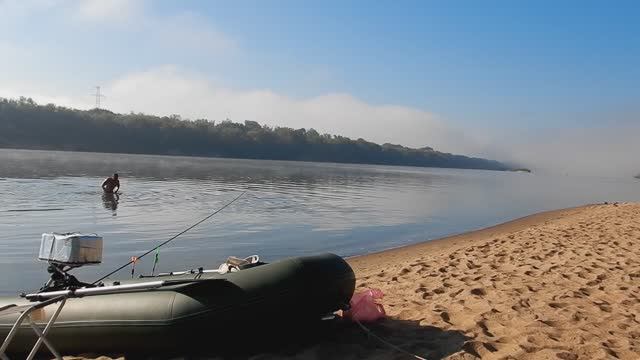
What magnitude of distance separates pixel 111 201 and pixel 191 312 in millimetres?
19360

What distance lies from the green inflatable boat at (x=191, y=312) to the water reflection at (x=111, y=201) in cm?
1457

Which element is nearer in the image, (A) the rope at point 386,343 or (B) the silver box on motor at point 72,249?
(B) the silver box on motor at point 72,249

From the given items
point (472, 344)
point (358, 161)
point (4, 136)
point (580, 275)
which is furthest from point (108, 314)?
point (358, 161)

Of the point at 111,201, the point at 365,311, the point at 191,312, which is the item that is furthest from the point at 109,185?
the point at 191,312

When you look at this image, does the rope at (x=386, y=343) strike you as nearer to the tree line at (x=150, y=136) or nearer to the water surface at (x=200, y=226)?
the water surface at (x=200, y=226)

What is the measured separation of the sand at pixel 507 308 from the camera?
4871 millimetres

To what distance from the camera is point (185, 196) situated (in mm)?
26453

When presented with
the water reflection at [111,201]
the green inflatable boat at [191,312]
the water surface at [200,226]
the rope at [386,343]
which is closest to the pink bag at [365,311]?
the rope at [386,343]

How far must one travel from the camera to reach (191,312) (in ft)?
15.5

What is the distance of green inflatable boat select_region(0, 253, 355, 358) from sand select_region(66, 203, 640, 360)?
0.38 m

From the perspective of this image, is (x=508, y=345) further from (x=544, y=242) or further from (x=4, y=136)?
(x=4, y=136)

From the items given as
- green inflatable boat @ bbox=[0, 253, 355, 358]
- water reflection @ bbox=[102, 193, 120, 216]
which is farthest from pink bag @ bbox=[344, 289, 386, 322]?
water reflection @ bbox=[102, 193, 120, 216]

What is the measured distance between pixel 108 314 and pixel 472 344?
341cm

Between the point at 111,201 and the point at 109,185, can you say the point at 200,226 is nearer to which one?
the point at 111,201
